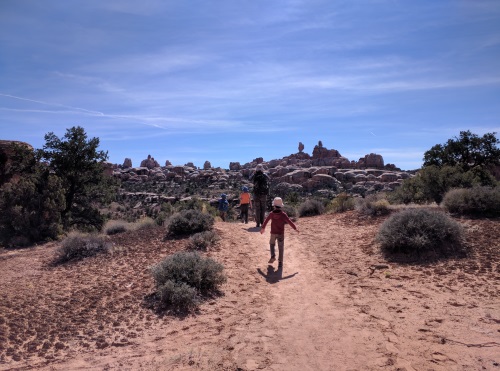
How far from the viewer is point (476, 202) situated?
11.1m

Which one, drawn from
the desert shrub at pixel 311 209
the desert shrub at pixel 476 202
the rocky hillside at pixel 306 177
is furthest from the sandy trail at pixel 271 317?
the rocky hillside at pixel 306 177

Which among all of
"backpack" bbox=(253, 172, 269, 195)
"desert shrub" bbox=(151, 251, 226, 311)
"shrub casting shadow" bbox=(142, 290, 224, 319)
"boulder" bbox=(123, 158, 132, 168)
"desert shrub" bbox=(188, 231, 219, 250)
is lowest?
"shrub casting shadow" bbox=(142, 290, 224, 319)

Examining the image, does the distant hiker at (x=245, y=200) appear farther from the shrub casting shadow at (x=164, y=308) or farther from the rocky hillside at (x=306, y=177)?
the rocky hillside at (x=306, y=177)

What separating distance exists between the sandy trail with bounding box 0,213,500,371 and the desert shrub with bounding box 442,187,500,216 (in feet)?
6.21

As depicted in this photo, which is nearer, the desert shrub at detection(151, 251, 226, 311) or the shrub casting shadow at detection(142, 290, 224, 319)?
the shrub casting shadow at detection(142, 290, 224, 319)

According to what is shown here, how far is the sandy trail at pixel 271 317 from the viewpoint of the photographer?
445 centimetres

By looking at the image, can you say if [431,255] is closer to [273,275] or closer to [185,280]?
[273,275]

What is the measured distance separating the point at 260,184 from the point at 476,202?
716 cm

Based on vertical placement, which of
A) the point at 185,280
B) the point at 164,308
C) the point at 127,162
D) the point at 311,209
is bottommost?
the point at 164,308

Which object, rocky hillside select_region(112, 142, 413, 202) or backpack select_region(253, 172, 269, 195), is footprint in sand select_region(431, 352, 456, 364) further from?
rocky hillside select_region(112, 142, 413, 202)

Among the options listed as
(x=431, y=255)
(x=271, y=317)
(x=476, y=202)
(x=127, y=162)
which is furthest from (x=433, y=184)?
(x=127, y=162)

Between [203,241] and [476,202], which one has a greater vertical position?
[476,202]

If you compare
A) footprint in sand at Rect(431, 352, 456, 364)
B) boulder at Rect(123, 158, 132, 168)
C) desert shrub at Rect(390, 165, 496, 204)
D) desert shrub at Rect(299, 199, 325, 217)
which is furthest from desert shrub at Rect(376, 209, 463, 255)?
boulder at Rect(123, 158, 132, 168)

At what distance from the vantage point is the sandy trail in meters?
4.45
